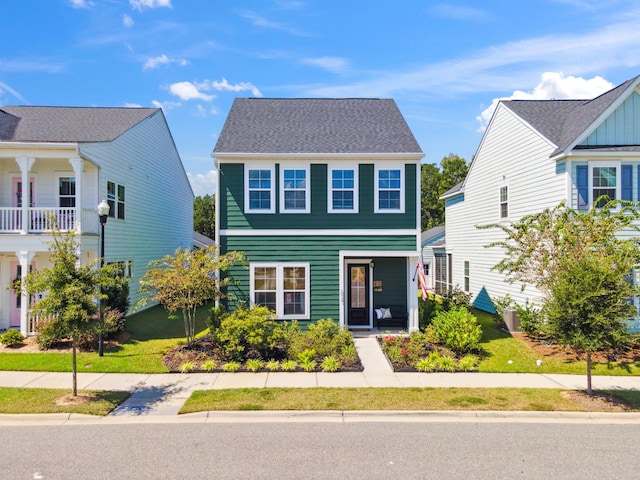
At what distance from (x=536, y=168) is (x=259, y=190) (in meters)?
10.7

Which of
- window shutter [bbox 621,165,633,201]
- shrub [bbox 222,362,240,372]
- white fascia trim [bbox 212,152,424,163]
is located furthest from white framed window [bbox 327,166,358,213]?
window shutter [bbox 621,165,633,201]

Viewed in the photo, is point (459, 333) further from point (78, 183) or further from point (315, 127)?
point (78, 183)

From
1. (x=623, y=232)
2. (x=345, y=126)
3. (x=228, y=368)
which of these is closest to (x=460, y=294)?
(x=623, y=232)

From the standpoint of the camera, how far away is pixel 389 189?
48.8 ft

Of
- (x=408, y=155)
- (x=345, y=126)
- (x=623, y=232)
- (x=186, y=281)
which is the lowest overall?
(x=186, y=281)

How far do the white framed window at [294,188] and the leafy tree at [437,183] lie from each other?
40.5 metres

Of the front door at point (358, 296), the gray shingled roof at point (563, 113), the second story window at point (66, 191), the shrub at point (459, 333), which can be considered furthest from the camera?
the second story window at point (66, 191)

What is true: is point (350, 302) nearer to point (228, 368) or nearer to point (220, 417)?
point (228, 368)

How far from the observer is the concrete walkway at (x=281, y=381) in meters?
9.78

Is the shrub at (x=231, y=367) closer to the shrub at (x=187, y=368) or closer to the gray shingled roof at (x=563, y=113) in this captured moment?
the shrub at (x=187, y=368)

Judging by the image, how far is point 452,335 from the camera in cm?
1234

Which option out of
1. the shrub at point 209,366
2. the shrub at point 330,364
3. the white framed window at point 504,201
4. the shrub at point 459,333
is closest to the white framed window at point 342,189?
the shrub at point 459,333

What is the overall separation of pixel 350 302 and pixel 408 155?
5.88 meters

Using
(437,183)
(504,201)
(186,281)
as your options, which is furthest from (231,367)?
(437,183)
